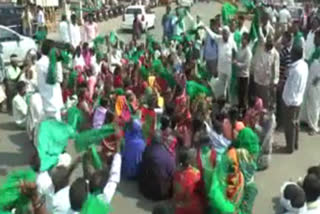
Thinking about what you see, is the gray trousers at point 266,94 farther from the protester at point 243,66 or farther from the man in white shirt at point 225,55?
the man in white shirt at point 225,55

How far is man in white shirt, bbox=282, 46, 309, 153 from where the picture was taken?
888 cm

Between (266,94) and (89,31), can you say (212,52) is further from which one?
(89,31)

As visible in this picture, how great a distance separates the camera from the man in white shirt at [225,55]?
10.9m

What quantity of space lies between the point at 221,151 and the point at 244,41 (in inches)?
119

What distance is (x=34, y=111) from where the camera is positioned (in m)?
9.36

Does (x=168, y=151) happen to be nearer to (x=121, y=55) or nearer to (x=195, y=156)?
(x=195, y=156)

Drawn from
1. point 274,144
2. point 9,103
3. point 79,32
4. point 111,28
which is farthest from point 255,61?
point 111,28

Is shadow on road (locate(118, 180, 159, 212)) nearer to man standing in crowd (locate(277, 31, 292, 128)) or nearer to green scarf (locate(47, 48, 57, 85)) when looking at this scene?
green scarf (locate(47, 48, 57, 85))

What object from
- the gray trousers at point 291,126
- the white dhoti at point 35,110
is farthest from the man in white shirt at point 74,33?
the gray trousers at point 291,126

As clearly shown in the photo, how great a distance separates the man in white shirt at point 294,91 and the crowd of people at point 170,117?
2 centimetres

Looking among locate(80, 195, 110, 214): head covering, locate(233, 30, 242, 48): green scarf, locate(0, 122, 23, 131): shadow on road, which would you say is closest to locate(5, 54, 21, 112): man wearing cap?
locate(0, 122, 23, 131): shadow on road

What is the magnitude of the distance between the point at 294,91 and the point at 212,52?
120 inches

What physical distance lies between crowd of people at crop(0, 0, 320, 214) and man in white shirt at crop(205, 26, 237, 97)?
19mm

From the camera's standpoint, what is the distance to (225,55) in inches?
432
